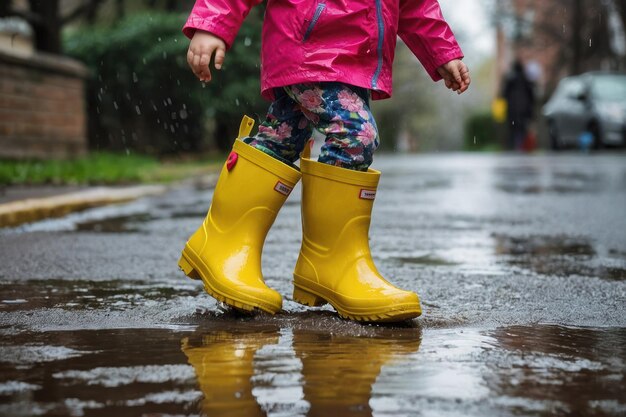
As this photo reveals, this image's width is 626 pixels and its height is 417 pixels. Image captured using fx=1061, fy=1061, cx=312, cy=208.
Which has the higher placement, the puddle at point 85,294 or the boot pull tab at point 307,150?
the boot pull tab at point 307,150

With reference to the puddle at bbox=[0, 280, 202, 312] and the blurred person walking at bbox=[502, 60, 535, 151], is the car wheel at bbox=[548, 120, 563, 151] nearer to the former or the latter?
the blurred person walking at bbox=[502, 60, 535, 151]

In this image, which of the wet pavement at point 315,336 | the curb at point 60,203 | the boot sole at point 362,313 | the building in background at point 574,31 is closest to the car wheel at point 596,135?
the building in background at point 574,31

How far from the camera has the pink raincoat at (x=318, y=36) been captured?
10.2ft

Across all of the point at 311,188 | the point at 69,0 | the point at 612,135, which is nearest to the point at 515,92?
the point at 612,135

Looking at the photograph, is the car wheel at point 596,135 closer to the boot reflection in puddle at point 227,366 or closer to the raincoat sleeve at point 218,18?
the raincoat sleeve at point 218,18

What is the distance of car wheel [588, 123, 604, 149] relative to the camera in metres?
20.2

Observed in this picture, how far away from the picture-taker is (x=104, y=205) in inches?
304

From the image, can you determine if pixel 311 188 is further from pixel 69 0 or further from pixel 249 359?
pixel 69 0

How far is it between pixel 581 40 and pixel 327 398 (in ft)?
98.1

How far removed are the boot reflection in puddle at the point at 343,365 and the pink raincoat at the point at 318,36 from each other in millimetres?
790

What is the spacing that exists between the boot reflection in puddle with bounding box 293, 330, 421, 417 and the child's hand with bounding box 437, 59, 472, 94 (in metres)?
0.96

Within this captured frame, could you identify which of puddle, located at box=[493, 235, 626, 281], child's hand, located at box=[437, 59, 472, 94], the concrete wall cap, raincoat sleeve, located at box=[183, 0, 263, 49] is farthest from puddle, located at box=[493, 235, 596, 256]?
the concrete wall cap

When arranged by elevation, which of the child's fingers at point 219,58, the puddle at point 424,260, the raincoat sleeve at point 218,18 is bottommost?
the puddle at point 424,260

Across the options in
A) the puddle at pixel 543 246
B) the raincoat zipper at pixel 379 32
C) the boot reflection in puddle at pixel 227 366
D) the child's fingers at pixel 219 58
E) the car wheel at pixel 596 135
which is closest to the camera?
the boot reflection in puddle at pixel 227 366
